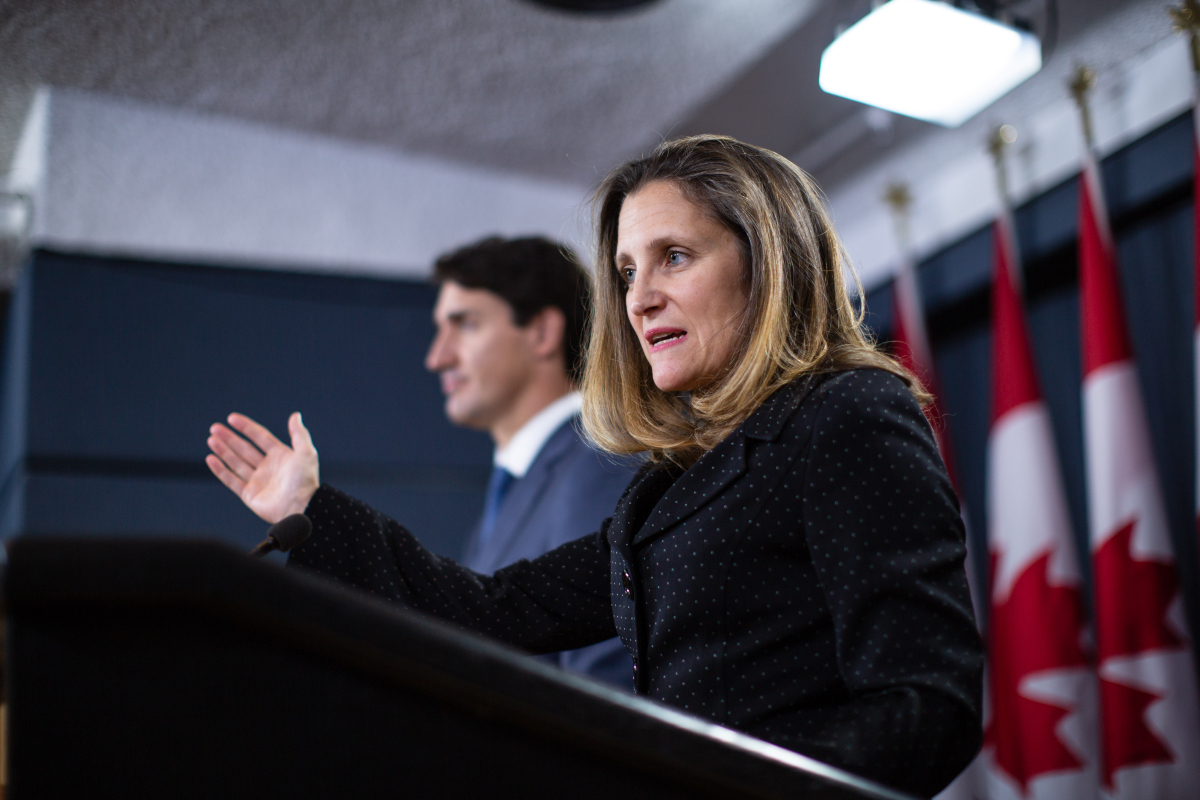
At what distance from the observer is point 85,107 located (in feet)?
8.23

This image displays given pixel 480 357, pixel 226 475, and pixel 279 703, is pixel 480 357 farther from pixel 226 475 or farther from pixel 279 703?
pixel 279 703

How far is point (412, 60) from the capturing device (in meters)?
2.33

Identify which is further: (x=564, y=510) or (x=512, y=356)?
(x=512, y=356)

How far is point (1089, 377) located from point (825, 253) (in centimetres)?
133

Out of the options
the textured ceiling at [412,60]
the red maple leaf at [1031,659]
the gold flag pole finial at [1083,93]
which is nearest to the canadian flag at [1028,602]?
the red maple leaf at [1031,659]

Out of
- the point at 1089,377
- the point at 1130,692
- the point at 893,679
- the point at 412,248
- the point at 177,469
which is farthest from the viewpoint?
the point at 412,248

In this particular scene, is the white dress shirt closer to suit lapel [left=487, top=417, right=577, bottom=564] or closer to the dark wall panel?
suit lapel [left=487, top=417, right=577, bottom=564]

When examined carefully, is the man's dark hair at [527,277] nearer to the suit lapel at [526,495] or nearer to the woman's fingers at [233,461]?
the suit lapel at [526,495]

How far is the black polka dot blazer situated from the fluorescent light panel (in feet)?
4.16

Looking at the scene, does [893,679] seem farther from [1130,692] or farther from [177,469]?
[177,469]

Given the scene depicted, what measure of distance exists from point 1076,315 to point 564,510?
1.49 metres

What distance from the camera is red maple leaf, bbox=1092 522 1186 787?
175cm

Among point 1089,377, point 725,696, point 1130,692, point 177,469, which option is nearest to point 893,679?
point 725,696

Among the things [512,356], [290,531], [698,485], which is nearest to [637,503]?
[698,485]
